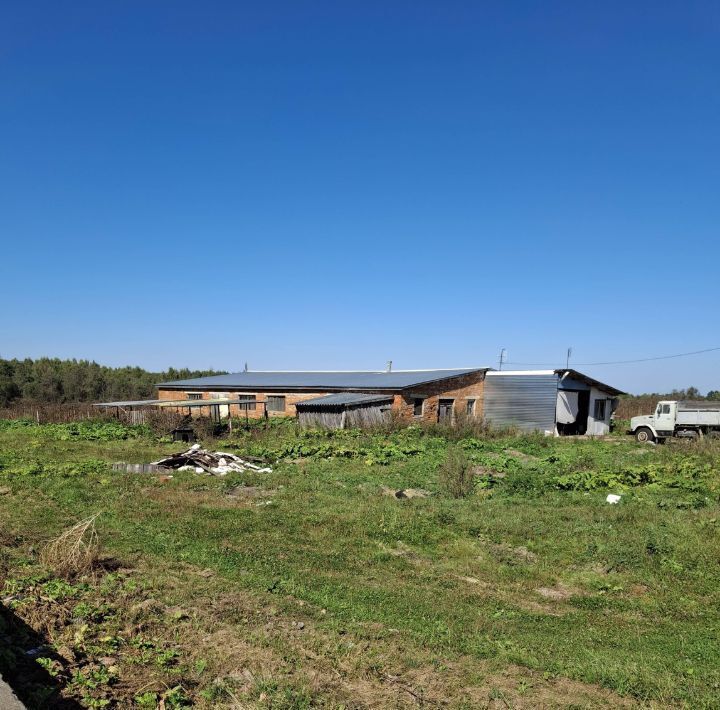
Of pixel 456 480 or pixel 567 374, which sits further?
pixel 567 374

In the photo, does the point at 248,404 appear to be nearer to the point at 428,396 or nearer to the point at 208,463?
the point at 428,396

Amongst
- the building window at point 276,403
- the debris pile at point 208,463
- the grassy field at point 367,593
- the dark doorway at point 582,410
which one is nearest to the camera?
the grassy field at point 367,593

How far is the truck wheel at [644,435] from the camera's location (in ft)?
98.6

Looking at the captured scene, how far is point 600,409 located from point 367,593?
3268 centimetres

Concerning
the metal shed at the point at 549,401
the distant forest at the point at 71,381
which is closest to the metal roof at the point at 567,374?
the metal shed at the point at 549,401

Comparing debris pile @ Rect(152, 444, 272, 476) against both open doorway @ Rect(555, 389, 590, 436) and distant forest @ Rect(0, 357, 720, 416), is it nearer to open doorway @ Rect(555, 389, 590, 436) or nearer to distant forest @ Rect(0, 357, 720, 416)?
open doorway @ Rect(555, 389, 590, 436)

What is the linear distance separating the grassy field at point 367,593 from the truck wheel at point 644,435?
625 inches

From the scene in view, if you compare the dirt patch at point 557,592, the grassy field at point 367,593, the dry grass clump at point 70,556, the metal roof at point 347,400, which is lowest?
the dirt patch at point 557,592

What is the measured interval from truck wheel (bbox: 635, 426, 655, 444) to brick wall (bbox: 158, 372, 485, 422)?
9006mm

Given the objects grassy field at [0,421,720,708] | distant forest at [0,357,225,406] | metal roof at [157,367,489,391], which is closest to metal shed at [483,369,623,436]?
metal roof at [157,367,489,391]

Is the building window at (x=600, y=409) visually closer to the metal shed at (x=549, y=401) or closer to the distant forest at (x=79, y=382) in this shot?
the metal shed at (x=549, y=401)

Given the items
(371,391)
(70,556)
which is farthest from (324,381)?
(70,556)

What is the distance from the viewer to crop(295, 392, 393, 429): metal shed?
28.5 metres

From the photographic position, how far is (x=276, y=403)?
119 feet
